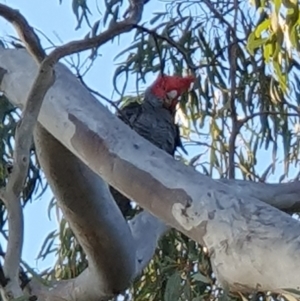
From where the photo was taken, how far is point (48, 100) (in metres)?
1.48

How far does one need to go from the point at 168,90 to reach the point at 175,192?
1.49m

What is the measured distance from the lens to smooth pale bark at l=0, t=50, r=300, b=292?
108cm

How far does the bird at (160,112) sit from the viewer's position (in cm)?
266

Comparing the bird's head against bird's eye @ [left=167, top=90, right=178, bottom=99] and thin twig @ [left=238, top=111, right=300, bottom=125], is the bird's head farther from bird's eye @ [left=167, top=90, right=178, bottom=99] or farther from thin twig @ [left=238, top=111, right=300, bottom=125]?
thin twig @ [left=238, top=111, right=300, bottom=125]

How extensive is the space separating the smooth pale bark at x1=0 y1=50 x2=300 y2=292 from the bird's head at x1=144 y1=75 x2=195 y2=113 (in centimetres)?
104

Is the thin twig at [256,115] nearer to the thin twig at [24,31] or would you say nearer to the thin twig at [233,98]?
the thin twig at [233,98]

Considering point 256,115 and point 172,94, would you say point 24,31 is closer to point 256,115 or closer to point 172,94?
point 256,115

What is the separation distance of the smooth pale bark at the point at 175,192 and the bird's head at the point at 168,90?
41.0 inches

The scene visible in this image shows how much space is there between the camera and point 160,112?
2812 mm

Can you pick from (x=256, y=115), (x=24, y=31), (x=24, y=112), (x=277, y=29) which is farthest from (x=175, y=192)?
(x=256, y=115)

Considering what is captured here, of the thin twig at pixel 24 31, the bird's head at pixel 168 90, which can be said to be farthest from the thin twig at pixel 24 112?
the bird's head at pixel 168 90

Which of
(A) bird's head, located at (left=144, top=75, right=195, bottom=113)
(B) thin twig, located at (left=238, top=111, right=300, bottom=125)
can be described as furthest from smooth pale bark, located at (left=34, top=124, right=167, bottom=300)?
(A) bird's head, located at (left=144, top=75, right=195, bottom=113)

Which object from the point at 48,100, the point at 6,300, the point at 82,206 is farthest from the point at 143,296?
the point at 6,300

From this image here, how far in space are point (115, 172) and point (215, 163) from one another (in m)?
1.27
